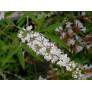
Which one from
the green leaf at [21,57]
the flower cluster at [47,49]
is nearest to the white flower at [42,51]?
the flower cluster at [47,49]

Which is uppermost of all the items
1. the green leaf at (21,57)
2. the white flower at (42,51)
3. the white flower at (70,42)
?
the white flower at (70,42)

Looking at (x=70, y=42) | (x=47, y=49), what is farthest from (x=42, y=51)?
(x=70, y=42)

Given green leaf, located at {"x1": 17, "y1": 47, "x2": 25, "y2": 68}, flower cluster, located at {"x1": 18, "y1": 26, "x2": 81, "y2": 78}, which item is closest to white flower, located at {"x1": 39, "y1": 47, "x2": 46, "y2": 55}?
flower cluster, located at {"x1": 18, "y1": 26, "x2": 81, "y2": 78}

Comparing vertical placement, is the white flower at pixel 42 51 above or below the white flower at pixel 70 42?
below

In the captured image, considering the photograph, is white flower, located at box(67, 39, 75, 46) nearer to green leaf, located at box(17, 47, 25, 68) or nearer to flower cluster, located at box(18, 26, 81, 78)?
flower cluster, located at box(18, 26, 81, 78)

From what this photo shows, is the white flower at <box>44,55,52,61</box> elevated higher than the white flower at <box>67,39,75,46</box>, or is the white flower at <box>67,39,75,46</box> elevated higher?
the white flower at <box>67,39,75,46</box>

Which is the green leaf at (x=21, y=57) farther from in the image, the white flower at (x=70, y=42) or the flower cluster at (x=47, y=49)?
the white flower at (x=70, y=42)

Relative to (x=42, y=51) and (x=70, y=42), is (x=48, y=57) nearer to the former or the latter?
(x=42, y=51)
